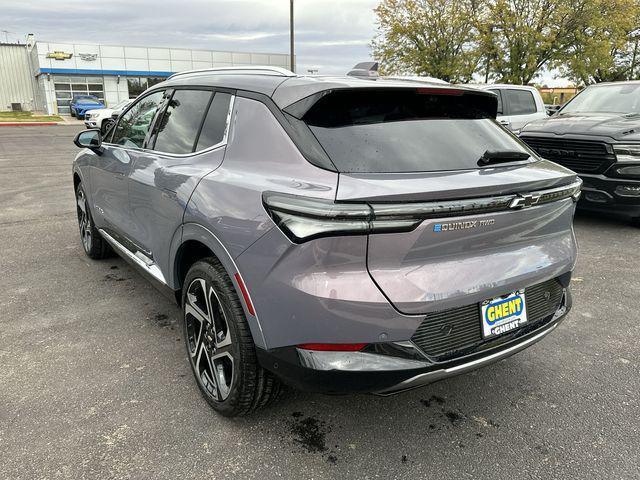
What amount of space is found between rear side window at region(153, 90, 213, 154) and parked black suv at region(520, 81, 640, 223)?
5080mm

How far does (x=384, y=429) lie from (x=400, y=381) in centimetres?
63

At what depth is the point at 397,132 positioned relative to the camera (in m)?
2.36

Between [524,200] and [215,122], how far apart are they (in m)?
1.64

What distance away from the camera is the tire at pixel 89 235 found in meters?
4.82

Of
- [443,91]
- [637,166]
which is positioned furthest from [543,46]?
[443,91]

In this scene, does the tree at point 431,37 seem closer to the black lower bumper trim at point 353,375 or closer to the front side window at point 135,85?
the front side window at point 135,85

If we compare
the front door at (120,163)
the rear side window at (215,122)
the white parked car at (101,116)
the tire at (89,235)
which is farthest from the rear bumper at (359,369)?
the white parked car at (101,116)

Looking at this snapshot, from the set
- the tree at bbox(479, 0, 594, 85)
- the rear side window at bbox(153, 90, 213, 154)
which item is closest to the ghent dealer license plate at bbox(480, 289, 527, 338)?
the rear side window at bbox(153, 90, 213, 154)

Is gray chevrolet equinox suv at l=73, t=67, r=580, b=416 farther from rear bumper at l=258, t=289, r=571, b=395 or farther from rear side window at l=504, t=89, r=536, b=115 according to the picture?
rear side window at l=504, t=89, r=536, b=115

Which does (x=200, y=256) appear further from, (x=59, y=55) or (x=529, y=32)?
(x=59, y=55)

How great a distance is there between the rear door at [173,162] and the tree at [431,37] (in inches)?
970

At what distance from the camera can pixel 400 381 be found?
80.4 inches

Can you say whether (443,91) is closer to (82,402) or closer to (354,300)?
(354,300)

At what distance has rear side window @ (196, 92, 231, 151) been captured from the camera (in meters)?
A: 2.71
